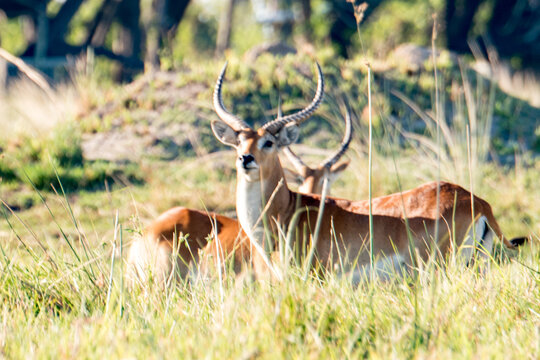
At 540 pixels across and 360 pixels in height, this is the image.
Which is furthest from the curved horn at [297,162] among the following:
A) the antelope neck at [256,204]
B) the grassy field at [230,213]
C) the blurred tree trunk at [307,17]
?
the blurred tree trunk at [307,17]

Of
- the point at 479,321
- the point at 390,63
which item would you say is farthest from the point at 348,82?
the point at 479,321

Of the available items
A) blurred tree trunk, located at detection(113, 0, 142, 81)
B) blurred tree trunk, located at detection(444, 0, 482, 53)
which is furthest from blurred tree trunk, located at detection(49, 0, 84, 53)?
blurred tree trunk, located at detection(444, 0, 482, 53)

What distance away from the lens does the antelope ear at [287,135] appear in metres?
4.67

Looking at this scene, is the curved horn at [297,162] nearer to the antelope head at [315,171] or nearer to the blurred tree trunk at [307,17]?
the antelope head at [315,171]

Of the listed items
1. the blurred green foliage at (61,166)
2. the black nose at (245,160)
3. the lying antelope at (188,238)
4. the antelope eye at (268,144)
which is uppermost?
the antelope eye at (268,144)

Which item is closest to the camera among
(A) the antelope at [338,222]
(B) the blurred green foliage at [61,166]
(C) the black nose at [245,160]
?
(C) the black nose at [245,160]

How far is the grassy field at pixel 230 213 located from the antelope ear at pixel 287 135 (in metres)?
0.71

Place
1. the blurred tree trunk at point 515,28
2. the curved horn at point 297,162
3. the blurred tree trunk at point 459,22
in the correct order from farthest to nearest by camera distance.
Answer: the blurred tree trunk at point 515,28, the blurred tree trunk at point 459,22, the curved horn at point 297,162

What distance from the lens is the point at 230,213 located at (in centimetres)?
720

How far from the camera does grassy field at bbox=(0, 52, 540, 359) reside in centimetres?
254

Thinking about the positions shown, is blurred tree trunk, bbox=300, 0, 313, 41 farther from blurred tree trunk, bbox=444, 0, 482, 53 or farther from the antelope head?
the antelope head

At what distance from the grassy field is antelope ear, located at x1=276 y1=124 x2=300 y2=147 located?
0.71 m

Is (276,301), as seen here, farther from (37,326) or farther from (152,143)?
(152,143)

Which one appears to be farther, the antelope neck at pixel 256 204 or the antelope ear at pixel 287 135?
the antelope ear at pixel 287 135
